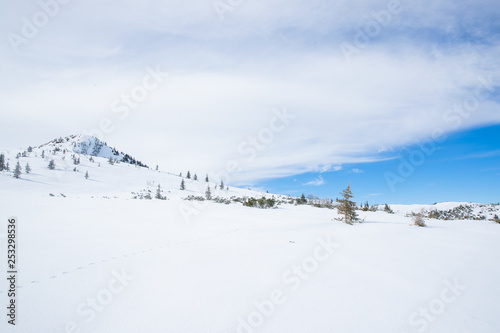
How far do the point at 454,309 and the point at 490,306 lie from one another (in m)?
0.66

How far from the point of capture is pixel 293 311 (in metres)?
3.45

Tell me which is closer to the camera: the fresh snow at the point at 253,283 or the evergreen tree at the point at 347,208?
the fresh snow at the point at 253,283

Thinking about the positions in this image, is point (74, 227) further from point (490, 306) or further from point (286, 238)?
point (490, 306)

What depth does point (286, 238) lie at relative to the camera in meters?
8.23

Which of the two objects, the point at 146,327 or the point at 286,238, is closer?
the point at 146,327

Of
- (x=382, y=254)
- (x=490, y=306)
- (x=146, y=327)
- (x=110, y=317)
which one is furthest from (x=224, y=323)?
(x=382, y=254)

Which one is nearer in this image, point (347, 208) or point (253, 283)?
point (253, 283)

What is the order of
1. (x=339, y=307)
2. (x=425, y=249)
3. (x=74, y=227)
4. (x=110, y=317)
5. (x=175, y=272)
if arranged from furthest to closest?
(x=74, y=227)
(x=425, y=249)
(x=175, y=272)
(x=339, y=307)
(x=110, y=317)

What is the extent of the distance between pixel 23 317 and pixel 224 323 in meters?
2.88

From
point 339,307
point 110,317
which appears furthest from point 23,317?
point 339,307

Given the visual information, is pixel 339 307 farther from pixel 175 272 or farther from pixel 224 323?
pixel 175 272

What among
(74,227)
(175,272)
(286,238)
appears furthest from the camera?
(74,227)

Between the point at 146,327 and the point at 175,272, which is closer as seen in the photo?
the point at 146,327

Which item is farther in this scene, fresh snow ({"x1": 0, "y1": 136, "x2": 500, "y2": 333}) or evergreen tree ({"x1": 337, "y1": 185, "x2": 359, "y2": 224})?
evergreen tree ({"x1": 337, "y1": 185, "x2": 359, "y2": 224})
